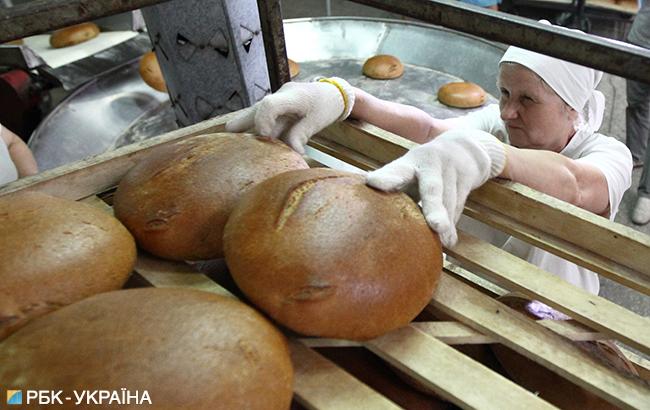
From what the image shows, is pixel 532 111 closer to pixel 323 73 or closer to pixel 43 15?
pixel 43 15

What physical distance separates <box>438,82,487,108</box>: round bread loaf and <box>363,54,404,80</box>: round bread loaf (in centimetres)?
38

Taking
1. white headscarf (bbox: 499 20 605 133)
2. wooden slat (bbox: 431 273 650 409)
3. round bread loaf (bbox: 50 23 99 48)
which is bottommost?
round bread loaf (bbox: 50 23 99 48)

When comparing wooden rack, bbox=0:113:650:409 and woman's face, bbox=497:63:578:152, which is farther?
woman's face, bbox=497:63:578:152

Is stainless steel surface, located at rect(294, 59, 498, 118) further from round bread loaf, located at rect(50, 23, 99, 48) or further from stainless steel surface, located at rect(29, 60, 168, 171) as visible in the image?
round bread loaf, located at rect(50, 23, 99, 48)

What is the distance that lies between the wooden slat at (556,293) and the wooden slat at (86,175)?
0.75 m

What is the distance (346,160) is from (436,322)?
0.54 meters


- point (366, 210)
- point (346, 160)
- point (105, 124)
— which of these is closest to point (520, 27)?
point (366, 210)

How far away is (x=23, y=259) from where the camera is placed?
795 millimetres

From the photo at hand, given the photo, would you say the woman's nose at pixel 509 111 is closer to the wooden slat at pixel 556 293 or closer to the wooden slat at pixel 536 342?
the wooden slat at pixel 556 293

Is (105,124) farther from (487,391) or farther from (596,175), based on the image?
(487,391)

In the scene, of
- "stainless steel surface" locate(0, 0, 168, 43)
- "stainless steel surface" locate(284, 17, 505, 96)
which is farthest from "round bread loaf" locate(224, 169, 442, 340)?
"stainless steel surface" locate(284, 17, 505, 96)

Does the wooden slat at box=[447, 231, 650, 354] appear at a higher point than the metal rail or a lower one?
lower

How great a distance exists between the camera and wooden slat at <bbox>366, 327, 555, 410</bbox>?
2.50 ft

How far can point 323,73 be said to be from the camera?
3246 mm
